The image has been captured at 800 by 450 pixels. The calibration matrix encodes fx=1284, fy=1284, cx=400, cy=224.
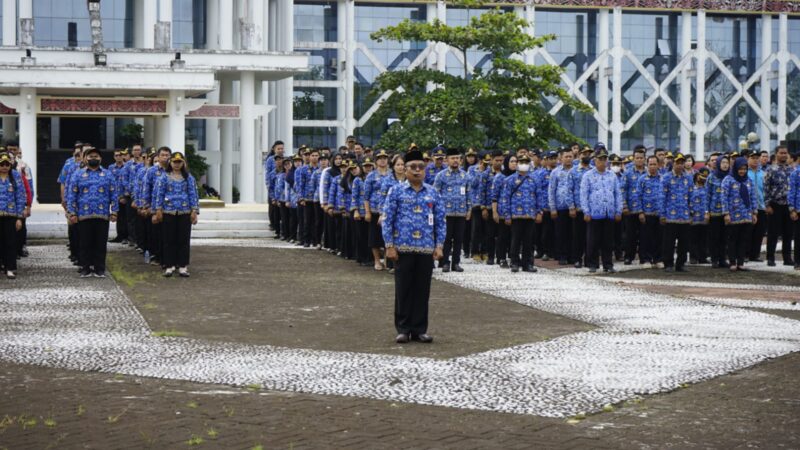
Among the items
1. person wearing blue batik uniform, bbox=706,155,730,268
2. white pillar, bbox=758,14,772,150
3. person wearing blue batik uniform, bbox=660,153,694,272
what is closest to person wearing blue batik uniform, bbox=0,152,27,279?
Result: person wearing blue batik uniform, bbox=660,153,694,272

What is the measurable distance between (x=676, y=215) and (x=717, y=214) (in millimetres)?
1320

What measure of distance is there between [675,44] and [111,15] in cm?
2855

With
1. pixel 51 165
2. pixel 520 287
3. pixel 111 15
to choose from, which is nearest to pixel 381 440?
pixel 520 287

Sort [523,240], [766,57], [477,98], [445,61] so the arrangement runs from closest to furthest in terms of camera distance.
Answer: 1. [523,240]
2. [477,98]
3. [445,61]
4. [766,57]

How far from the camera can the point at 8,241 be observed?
63.6ft

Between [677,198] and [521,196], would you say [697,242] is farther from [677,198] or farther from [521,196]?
[521,196]

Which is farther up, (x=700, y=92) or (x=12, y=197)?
(x=700, y=92)

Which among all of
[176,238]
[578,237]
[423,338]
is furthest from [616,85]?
[423,338]

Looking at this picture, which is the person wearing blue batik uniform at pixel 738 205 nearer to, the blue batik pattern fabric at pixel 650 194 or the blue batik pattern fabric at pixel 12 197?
the blue batik pattern fabric at pixel 650 194

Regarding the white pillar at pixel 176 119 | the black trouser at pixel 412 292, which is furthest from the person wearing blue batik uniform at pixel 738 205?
the white pillar at pixel 176 119

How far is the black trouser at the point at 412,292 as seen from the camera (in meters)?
12.5

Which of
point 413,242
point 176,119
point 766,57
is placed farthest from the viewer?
point 766,57

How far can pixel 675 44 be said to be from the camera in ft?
217

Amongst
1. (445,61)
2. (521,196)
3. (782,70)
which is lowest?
(521,196)
